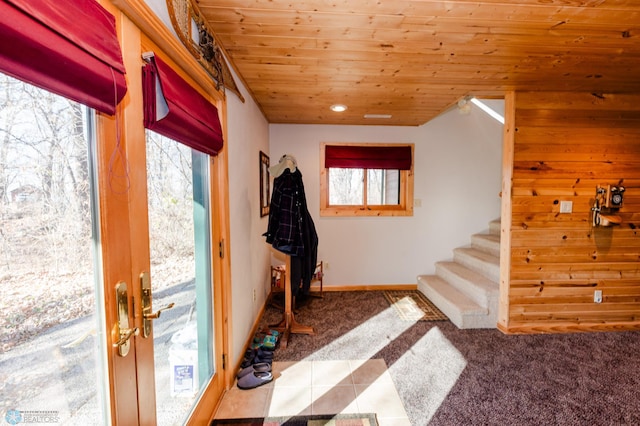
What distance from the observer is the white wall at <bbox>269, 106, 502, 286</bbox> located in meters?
3.88

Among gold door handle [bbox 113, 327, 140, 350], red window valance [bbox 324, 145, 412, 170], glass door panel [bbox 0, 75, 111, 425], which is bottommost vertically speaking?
gold door handle [bbox 113, 327, 140, 350]

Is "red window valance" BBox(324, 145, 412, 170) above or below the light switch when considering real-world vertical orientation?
above

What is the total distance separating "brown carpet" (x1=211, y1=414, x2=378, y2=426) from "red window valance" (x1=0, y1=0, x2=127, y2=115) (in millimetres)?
1747

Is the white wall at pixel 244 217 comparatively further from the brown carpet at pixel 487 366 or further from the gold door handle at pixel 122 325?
the gold door handle at pixel 122 325

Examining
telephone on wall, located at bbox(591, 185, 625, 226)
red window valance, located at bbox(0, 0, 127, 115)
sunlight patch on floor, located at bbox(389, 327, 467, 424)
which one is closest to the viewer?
red window valance, located at bbox(0, 0, 127, 115)

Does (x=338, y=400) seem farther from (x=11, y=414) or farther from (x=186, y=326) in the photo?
(x=11, y=414)

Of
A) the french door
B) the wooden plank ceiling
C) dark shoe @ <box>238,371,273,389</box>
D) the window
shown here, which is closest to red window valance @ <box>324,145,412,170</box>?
the window

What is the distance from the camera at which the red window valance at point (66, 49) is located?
1.77ft

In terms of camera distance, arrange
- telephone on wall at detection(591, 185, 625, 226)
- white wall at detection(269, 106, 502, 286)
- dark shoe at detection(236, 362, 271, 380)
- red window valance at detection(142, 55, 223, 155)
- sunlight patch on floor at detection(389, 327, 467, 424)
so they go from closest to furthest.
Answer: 1. red window valance at detection(142, 55, 223, 155)
2. sunlight patch on floor at detection(389, 327, 467, 424)
3. dark shoe at detection(236, 362, 271, 380)
4. telephone on wall at detection(591, 185, 625, 226)
5. white wall at detection(269, 106, 502, 286)

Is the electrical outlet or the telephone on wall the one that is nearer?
the telephone on wall
